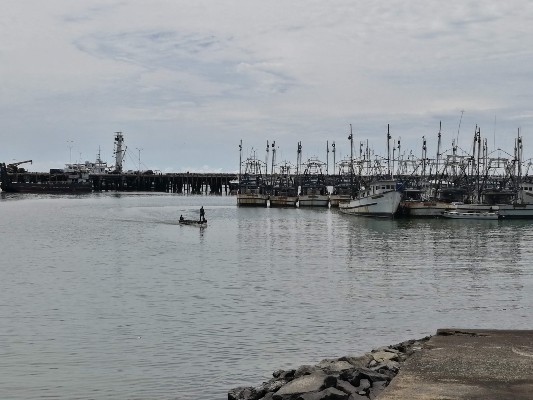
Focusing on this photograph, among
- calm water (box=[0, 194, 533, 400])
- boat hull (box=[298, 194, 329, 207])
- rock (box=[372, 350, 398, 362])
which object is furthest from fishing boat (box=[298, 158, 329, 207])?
rock (box=[372, 350, 398, 362])

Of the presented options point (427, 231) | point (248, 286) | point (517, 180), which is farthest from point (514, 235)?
point (517, 180)

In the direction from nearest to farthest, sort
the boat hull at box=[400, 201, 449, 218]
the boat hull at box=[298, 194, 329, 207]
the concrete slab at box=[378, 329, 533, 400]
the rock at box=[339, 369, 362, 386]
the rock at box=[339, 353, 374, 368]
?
the concrete slab at box=[378, 329, 533, 400]
the rock at box=[339, 369, 362, 386]
the rock at box=[339, 353, 374, 368]
the boat hull at box=[400, 201, 449, 218]
the boat hull at box=[298, 194, 329, 207]

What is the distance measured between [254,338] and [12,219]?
8218 centimetres

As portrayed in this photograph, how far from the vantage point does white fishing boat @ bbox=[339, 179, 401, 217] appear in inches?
3981

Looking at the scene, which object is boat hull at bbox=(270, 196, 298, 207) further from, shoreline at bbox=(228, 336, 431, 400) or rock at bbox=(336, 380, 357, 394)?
rock at bbox=(336, 380, 357, 394)

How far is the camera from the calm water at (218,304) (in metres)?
22.8

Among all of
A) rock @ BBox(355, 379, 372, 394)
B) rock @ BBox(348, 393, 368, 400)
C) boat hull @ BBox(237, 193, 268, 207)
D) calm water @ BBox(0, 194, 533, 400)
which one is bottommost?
calm water @ BBox(0, 194, 533, 400)

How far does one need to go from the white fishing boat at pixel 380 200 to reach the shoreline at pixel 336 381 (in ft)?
263

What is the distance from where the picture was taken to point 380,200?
336 ft

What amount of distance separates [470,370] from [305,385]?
10.9ft

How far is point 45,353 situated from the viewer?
24562 millimetres

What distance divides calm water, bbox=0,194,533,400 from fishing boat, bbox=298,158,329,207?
70461mm

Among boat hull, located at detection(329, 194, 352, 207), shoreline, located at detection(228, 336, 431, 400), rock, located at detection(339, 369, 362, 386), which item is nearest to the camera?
shoreline, located at detection(228, 336, 431, 400)

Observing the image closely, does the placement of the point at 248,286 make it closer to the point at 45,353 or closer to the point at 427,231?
the point at 45,353
